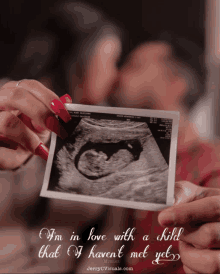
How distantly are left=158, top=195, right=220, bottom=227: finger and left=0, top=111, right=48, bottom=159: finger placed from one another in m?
0.33

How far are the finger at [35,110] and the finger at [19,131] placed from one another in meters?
0.03

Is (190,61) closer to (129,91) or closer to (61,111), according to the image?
(129,91)

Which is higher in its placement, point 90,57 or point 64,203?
point 90,57

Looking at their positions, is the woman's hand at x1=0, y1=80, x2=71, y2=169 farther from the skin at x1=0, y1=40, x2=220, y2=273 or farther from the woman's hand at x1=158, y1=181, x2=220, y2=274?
the woman's hand at x1=158, y1=181, x2=220, y2=274

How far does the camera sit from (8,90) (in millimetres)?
543

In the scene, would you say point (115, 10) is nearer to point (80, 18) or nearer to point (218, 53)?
point (80, 18)

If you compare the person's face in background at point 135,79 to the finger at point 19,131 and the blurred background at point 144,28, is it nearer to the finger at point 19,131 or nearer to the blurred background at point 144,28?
the blurred background at point 144,28

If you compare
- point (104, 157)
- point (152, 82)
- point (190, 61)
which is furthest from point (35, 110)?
point (190, 61)

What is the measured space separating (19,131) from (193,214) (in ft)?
1.47

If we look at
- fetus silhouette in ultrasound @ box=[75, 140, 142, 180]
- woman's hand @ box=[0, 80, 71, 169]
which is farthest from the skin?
fetus silhouette in ultrasound @ box=[75, 140, 142, 180]

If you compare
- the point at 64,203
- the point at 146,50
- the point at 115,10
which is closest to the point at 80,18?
the point at 115,10

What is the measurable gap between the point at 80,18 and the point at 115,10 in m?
0.10

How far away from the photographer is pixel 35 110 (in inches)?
19.5

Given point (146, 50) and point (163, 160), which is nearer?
point (163, 160)
